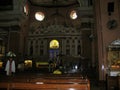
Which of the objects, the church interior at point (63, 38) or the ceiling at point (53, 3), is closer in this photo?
the church interior at point (63, 38)

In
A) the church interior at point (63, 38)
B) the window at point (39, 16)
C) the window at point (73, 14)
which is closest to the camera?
the church interior at point (63, 38)

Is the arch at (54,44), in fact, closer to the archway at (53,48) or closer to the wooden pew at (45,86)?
the archway at (53,48)

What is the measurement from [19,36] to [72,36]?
6.40 m

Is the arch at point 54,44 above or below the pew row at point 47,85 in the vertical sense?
above

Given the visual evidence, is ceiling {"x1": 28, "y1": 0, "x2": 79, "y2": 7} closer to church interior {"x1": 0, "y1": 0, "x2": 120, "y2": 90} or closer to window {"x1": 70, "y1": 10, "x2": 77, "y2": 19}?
church interior {"x1": 0, "y1": 0, "x2": 120, "y2": 90}

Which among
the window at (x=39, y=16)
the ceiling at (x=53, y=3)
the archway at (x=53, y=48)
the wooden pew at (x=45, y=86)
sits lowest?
the wooden pew at (x=45, y=86)

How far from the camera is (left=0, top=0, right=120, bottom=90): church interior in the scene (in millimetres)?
12438

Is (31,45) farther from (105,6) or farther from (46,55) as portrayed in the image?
(105,6)

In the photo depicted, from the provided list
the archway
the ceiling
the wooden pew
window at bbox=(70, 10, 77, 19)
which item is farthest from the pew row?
the ceiling

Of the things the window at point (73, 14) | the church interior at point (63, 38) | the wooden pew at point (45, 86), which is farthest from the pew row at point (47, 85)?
the window at point (73, 14)

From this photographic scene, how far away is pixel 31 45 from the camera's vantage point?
2316 centimetres

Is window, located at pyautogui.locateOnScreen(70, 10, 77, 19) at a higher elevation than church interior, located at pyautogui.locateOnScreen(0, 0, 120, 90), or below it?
higher

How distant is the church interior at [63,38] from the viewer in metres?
12.4

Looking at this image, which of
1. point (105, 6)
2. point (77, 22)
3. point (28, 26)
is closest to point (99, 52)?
point (105, 6)
